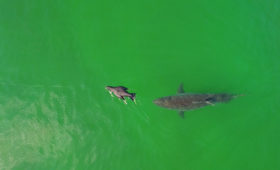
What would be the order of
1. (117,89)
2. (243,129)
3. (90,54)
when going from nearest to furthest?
(117,89)
(243,129)
(90,54)

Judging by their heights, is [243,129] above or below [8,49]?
below

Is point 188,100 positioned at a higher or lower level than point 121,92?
lower

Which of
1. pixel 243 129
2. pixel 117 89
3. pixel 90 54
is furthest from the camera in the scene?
pixel 90 54

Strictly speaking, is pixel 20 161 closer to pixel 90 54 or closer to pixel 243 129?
pixel 90 54

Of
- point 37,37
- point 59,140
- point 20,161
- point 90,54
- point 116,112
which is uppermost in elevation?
point 37,37

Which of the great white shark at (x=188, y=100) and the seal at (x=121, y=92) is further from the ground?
the seal at (x=121, y=92)

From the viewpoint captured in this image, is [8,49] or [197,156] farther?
[8,49]

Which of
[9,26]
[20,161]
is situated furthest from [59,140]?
[9,26]

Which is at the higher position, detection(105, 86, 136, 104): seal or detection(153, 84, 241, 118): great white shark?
detection(105, 86, 136, 104): seal
